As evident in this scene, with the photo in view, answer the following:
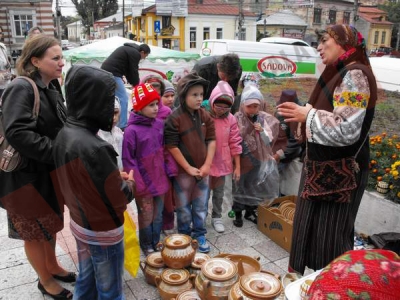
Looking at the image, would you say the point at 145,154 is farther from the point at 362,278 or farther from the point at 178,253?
the point at 362,278

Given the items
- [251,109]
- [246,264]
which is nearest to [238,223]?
[246,264]

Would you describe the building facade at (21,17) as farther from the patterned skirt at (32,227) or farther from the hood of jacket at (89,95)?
the hood of jacket at (89,95)

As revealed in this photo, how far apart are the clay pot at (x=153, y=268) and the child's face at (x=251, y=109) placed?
169cm

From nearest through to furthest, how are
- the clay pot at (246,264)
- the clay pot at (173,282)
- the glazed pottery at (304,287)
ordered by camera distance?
the glazed pottery at (304,287), the clay pot at (173,282), the clay pot at (246,264)

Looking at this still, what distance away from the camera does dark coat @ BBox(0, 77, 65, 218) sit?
2018 millimetres

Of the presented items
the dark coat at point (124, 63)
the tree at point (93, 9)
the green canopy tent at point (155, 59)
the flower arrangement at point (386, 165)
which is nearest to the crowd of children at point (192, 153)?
the flower arrangement at point (386, 165)

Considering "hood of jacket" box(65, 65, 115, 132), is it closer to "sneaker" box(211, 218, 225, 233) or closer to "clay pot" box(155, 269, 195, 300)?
"clay pot" box(155, 269, 195, 300)

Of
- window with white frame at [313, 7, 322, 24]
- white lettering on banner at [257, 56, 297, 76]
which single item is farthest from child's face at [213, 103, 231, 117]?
window with white frame at [313, 7, 322, 24]

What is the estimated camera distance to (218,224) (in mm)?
3596

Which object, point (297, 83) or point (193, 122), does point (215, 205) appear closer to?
point (193, 122)

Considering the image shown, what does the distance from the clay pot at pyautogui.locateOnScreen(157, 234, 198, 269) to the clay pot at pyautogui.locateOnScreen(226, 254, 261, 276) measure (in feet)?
0.96

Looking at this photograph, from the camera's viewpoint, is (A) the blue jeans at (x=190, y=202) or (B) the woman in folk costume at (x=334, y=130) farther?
(A) the blue jeans at (x=190, y=202)

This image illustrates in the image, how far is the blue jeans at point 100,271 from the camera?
1990 millimetres

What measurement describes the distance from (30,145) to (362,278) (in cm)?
185
